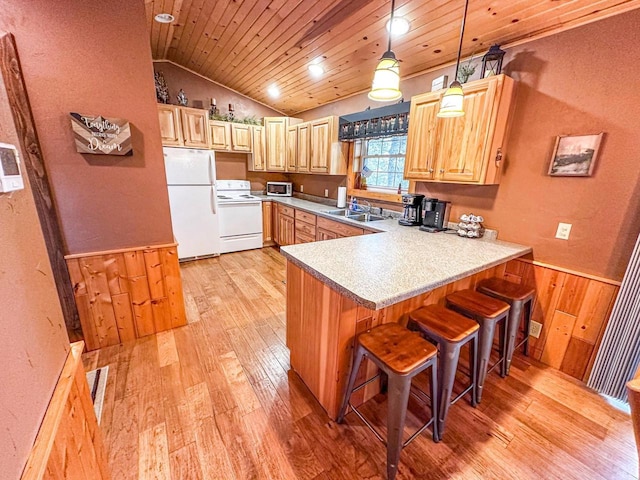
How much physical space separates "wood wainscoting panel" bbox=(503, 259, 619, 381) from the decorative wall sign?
321 centimetres

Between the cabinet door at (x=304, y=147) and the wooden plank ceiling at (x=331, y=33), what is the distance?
0.47 meters

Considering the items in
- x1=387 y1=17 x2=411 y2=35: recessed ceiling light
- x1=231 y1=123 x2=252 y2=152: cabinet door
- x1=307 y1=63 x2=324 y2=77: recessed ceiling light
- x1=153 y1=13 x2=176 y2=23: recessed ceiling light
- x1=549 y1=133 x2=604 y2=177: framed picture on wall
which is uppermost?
x1=153 y1=13 x2=176 y2=23: recessed ceiling light

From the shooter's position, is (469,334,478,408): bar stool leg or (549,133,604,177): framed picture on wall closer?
(469,334,478,408): bar stool leg

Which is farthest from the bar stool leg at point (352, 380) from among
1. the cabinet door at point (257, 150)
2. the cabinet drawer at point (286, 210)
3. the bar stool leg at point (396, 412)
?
the cabinet door at point (257, 150)

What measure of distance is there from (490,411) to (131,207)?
2.94 metres

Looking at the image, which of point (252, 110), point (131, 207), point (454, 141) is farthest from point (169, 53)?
point (454, 141)

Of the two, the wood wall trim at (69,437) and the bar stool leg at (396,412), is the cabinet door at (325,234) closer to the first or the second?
the bar stool leg at (396,412)

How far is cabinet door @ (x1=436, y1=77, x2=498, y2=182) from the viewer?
200 cm

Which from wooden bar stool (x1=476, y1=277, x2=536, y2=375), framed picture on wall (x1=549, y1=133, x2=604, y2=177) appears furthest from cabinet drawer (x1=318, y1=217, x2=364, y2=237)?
framed picture on wall (x1=549, y1=133, x2=604, y2=177)

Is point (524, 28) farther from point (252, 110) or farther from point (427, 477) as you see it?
point (252, 110)

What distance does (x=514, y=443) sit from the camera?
150 centimetres

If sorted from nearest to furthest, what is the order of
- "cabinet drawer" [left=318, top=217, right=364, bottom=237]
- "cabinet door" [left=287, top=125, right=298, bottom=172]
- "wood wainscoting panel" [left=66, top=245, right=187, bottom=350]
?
"wood wainscoting panel" [left=66, top=245, right=187, bottom=350] < "cabinet drawer" [left=318, top=217, right=364, bottom=237] < "cabinet door" [left=287, top=125, right=298, bottom=172]

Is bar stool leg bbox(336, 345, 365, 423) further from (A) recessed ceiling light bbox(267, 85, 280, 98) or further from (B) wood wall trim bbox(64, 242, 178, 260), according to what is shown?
(A) recessed ceiling light bbox(267, 85, 280, 98)

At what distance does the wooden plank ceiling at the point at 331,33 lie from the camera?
176 centimetres
